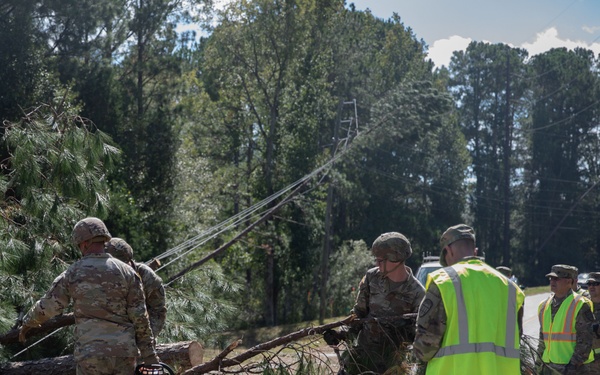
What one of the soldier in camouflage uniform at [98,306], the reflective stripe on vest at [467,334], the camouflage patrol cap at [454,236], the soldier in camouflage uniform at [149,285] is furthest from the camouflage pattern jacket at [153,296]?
the reflective stripe on vest at [467,334]

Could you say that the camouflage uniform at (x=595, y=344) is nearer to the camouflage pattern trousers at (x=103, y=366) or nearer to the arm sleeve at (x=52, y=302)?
the camouflage pattern trousers at (x=103, y=366)

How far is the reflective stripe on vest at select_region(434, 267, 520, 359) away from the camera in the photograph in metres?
4.19

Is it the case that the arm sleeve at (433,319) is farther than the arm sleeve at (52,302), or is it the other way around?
the arm sleeve at (52,302)

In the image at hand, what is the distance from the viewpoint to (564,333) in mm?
7449

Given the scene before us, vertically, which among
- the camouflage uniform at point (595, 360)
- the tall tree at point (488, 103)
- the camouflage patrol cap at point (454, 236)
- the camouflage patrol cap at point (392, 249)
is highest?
the tall tree at point (488, 103)

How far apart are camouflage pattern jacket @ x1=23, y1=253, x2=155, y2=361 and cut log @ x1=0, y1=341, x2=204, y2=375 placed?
1973 millimetres

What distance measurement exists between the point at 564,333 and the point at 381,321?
→ 211 centimetres

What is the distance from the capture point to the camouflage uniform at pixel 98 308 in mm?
5566

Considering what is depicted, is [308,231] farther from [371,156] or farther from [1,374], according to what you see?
[1,374]

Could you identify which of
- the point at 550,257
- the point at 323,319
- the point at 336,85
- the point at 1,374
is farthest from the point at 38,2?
the point at 550,257

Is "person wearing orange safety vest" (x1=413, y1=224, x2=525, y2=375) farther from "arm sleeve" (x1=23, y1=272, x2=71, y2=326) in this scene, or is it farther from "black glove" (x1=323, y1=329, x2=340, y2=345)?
"arm sleeve" (x1=23, y1=272, x2=71, y2=326)

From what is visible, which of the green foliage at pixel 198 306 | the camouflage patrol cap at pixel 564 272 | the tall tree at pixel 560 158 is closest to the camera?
the camouflage patrol cap at pixel 564 272

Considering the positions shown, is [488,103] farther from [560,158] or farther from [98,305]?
[98,305]

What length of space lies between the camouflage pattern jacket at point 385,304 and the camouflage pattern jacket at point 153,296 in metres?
1.66
